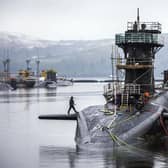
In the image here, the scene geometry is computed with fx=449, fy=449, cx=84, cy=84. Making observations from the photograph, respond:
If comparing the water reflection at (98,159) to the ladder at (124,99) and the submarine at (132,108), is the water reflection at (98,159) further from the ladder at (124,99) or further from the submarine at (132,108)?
the ladder at (124,99)

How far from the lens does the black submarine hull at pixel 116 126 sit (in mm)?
25344

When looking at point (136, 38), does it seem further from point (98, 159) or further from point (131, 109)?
point (98, 159)

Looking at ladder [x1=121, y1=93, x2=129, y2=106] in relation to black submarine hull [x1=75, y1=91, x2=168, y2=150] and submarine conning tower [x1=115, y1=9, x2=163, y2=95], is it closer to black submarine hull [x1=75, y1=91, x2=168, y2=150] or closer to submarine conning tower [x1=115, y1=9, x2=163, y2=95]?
black submarine hull [x1=75, y1=91, x2=168, y2=150]

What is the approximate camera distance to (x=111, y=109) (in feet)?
108

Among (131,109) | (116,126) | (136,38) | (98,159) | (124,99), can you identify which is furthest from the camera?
(136,38)

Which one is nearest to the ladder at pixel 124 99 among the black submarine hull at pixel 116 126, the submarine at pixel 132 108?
the submarine at pixel 132 108

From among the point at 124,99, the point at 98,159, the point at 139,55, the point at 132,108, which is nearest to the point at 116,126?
the point at 98,159

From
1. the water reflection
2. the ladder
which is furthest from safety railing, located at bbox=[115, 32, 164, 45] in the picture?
the water reflection

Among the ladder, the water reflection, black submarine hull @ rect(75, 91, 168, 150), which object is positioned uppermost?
the ladder

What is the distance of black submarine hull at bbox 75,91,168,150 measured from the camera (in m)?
25.3

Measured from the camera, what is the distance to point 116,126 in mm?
26984

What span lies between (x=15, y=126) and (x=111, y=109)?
39.3 feet

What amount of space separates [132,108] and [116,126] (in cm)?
557

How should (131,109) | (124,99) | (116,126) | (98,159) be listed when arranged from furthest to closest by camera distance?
1. (124,99)
2. (131,109)
3. (116,126)
4. (98,159)
